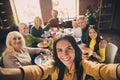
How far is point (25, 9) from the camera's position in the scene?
4.98 meters

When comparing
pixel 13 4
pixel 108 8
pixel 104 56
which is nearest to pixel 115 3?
pixel 108 8

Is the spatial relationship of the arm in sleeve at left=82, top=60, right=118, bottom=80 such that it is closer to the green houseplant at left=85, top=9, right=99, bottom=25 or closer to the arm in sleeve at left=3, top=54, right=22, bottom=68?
the arm in sleeve at left=3, top=54, right=22, bottom=68

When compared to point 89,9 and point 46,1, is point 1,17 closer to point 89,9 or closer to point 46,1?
point 46,1

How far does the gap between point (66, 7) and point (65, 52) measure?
4.23m

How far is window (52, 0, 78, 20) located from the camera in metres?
4.99

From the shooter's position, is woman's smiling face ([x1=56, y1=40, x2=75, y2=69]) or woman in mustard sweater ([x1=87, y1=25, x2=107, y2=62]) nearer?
woman's smiling face ([x1=56, y1=40, x2=75, y2=69])

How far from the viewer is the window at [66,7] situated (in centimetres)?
499

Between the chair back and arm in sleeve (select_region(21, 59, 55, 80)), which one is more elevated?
arm in sleeve (select_region(21, 59, 55, 80))

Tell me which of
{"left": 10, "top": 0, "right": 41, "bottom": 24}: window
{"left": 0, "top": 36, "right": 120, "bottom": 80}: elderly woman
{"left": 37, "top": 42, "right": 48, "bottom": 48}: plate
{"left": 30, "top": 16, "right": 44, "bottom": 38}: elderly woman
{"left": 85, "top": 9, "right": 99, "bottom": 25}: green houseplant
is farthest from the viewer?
{"left": 10, "top": 0, "right": 41, "bottom": 24}: window

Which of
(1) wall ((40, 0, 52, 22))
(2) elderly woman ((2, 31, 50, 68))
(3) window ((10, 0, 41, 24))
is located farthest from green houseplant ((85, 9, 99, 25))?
(2) elderly woman ((2, 31, 50, 68))

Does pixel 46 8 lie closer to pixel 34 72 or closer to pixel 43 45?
pixel 43 45

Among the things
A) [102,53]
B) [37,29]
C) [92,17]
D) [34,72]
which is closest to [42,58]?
[102,53]

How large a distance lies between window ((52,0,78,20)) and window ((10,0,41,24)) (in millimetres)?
667

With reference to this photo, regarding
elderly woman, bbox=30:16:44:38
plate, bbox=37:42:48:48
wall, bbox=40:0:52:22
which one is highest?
wall, bbox=40:0:52:22
